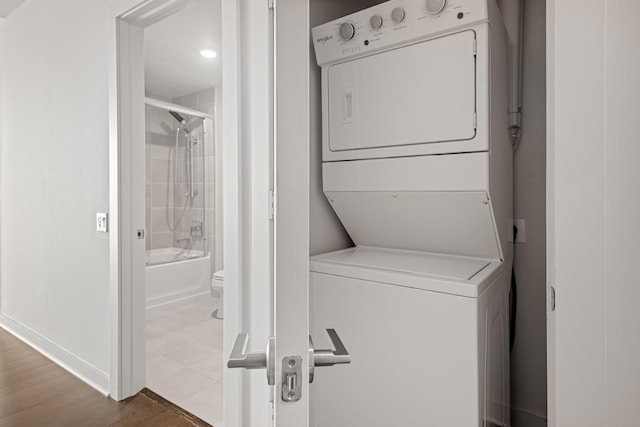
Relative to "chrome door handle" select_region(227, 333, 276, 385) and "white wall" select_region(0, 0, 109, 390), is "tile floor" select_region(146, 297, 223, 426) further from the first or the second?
"chrome door handle" select_region(227, 333, 276, 385)

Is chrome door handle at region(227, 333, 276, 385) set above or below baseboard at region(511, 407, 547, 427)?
above

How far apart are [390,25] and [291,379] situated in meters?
1.30

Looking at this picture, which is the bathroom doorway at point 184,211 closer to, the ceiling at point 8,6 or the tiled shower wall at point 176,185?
the tiled shower wall at point 176,185

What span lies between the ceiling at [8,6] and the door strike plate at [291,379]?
3663 millimetres

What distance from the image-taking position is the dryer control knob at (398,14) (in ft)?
4.35

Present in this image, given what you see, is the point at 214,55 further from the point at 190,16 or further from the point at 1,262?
the point at 1,262

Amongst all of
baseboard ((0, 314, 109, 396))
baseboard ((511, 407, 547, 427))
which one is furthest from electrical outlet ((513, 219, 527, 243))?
baseboard ((0, 314, 109, 396))

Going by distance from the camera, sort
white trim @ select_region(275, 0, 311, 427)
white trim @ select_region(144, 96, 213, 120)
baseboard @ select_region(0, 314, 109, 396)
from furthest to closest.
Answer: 1. white trim @ select_region(144, 96, 213, 120)
2. baseboard @ select_region(0, 314, 109, 396)
3. white trim @ select_region(275, 0, 311, 427)

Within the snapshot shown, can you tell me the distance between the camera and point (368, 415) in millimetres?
1305

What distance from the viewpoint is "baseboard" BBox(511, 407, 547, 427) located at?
1.62 metres

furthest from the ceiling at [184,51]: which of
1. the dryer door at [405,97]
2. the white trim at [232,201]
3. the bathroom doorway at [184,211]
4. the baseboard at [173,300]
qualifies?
the baseboard at [173,300]

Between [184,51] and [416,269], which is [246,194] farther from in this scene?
[184,51]

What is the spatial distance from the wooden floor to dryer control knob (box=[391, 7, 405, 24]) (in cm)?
200

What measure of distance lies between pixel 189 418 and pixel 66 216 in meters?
1.57
